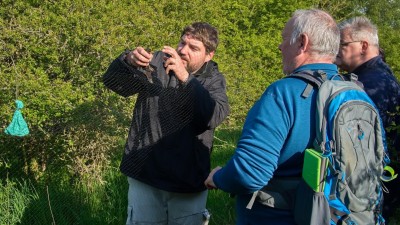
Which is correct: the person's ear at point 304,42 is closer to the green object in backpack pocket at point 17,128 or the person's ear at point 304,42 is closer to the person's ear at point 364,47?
the person's ear at point 364,47

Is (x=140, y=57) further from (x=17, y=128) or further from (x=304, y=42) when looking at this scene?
(x=17, y=128)

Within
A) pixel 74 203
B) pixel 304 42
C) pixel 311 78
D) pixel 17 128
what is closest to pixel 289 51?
pixel 304 42

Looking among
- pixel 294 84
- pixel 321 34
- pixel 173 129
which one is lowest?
pixel 173 129

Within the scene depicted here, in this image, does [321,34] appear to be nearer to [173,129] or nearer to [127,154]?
[173,129]

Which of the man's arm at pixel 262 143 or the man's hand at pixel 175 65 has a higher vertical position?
the man's hand at pixel 175 65

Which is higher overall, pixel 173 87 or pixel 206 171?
pixel 173 87

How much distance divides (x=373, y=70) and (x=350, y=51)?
0.21 meters

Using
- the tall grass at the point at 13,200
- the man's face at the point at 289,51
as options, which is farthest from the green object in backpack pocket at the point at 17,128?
the man's face at the point at 289,51

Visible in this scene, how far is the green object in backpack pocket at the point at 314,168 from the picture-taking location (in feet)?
6.89

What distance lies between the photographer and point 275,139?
216cm

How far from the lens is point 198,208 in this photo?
3.42 meters

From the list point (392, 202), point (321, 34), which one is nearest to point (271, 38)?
point (392, 202)

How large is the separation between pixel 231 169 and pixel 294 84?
0.44m

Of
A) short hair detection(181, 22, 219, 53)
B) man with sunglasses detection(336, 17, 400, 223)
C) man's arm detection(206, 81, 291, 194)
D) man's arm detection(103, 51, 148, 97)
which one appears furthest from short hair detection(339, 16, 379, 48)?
man's arm detection(206, 81, 291, 194)
